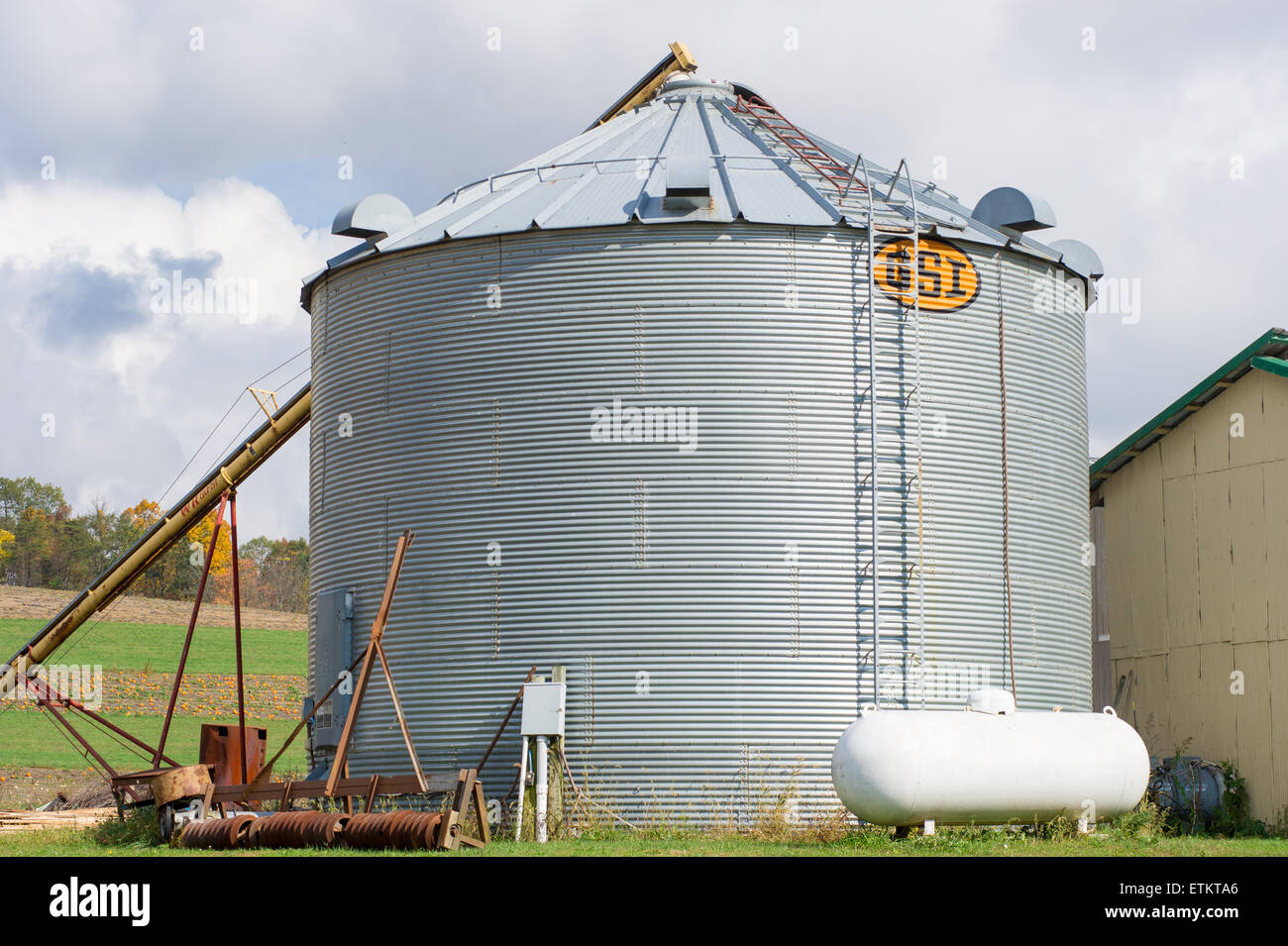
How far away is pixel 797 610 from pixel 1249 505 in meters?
10.9

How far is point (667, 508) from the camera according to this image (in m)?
23.6

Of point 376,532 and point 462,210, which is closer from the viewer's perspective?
point 376,532

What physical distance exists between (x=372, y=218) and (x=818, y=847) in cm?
1375

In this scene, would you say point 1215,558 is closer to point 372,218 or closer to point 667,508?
point 667,508

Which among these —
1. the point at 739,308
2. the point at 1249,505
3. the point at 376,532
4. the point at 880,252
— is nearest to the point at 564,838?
the point at 376,532

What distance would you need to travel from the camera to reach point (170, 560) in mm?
105375

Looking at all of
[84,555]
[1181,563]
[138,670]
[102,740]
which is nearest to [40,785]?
[102,740]

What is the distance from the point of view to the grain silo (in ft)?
76.0

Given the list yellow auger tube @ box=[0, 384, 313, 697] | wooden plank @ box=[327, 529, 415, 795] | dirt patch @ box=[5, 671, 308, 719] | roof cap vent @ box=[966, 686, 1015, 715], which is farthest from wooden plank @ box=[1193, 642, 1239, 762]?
dirt patch @ box=[5, 671, 308, 719]

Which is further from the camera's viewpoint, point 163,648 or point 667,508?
point 163,648

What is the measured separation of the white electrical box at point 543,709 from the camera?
886 inches

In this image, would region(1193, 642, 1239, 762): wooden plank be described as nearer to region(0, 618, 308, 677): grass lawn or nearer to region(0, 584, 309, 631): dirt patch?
region(0, 618, 308, 677): grass lawn

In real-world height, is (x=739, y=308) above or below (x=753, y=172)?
below
